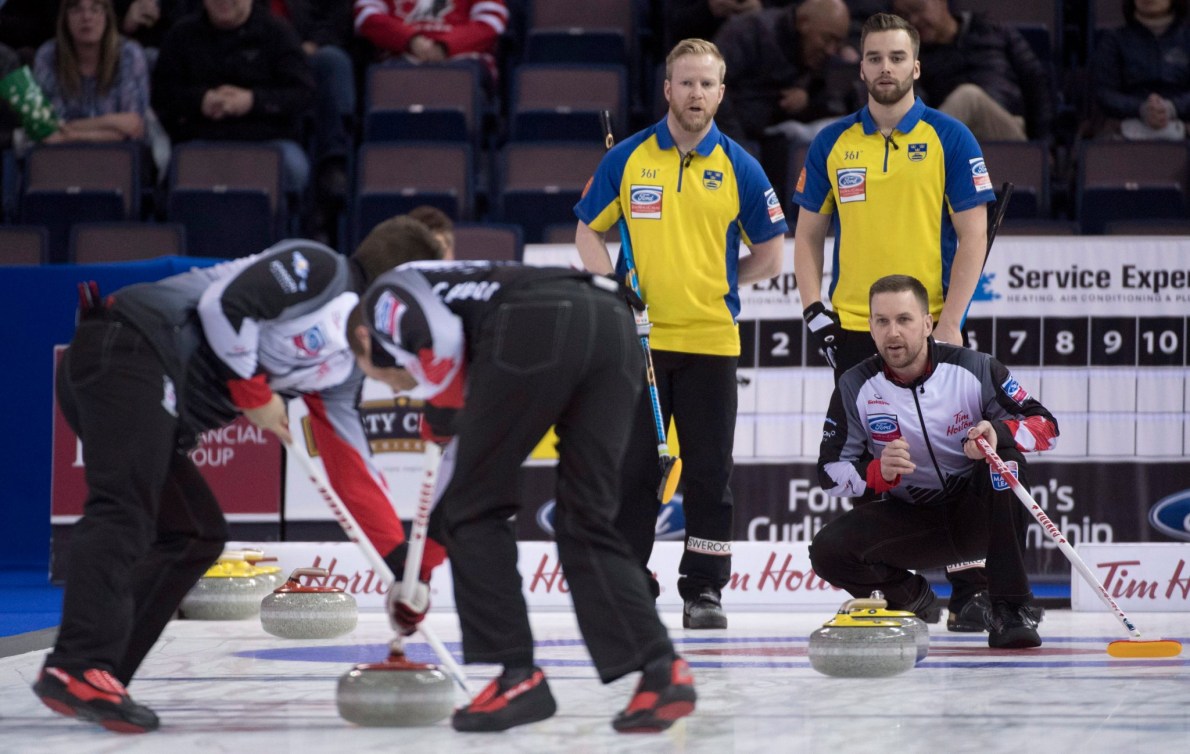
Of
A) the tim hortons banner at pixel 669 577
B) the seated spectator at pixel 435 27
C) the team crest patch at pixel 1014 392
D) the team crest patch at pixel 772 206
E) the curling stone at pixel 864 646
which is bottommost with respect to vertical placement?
the tim hortons banner at pixel 669 577

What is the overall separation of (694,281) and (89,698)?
2426mm

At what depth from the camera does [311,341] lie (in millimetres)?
3307

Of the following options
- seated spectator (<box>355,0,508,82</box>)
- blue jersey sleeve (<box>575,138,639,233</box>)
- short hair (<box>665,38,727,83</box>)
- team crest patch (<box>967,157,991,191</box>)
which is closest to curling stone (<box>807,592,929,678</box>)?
team crest patch (<box>967,157,991,191</box>)

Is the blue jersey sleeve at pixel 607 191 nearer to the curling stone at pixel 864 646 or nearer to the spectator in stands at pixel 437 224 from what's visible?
the spectator in stands at pixel 437 224

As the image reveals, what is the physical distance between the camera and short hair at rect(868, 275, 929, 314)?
14.5ft

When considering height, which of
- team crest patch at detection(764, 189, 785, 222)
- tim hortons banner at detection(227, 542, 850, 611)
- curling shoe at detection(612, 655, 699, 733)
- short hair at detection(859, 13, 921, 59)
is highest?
short hair at detection(859, 13, 921, 59)

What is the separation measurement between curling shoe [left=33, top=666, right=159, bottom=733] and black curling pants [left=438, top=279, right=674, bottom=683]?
699mm

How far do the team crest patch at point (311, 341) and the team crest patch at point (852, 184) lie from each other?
2.10 m

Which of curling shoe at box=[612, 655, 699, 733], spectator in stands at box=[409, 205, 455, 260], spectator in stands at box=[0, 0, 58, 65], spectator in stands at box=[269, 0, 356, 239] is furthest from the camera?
spectator in stands at box=[0, 0, 58, 65]

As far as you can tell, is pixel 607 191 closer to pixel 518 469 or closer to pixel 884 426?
pixel 884 426

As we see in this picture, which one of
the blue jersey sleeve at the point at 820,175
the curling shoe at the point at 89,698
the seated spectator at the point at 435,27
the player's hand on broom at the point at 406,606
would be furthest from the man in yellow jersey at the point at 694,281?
the seated spectator at the point at 435,27

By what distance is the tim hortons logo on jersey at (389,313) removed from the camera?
9.88ft

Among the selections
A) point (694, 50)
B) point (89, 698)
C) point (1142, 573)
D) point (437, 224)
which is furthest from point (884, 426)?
point (89, 698)

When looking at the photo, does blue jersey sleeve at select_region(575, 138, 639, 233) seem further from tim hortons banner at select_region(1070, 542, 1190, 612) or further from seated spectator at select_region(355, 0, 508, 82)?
seated spectator at select_region(355, 0, 508, 82)
